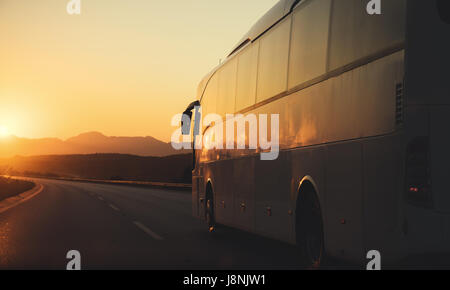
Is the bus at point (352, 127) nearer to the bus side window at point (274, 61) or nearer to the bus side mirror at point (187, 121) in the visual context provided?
the bus side window at point (274, 61)

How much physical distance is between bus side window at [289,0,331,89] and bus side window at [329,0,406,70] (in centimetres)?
27

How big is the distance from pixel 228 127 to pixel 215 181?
169 cm

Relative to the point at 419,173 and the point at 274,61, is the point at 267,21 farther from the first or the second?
the point at 419,173

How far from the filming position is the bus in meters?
5.71

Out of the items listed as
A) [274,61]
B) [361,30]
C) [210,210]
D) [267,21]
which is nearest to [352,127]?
[361,30]

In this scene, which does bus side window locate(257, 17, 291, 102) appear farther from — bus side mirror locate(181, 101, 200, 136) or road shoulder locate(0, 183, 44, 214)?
road shoulder locate(0, 183, 44, 214)

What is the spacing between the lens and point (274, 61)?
1004 cm

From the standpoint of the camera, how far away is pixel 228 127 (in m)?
13.0

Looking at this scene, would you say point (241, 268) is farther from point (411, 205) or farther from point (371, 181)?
point (411, 205)

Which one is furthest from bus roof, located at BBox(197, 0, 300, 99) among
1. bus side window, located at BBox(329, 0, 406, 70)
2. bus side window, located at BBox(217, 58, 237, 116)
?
bus side window, located at BBox(329, 0, 406, 70)

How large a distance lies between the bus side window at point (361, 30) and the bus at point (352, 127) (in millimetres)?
13

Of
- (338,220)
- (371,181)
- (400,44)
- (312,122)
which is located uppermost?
(400,44)

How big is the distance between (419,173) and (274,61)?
4731 millimetres

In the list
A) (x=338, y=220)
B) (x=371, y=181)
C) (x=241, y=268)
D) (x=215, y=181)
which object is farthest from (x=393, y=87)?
(x=215, y=181)
